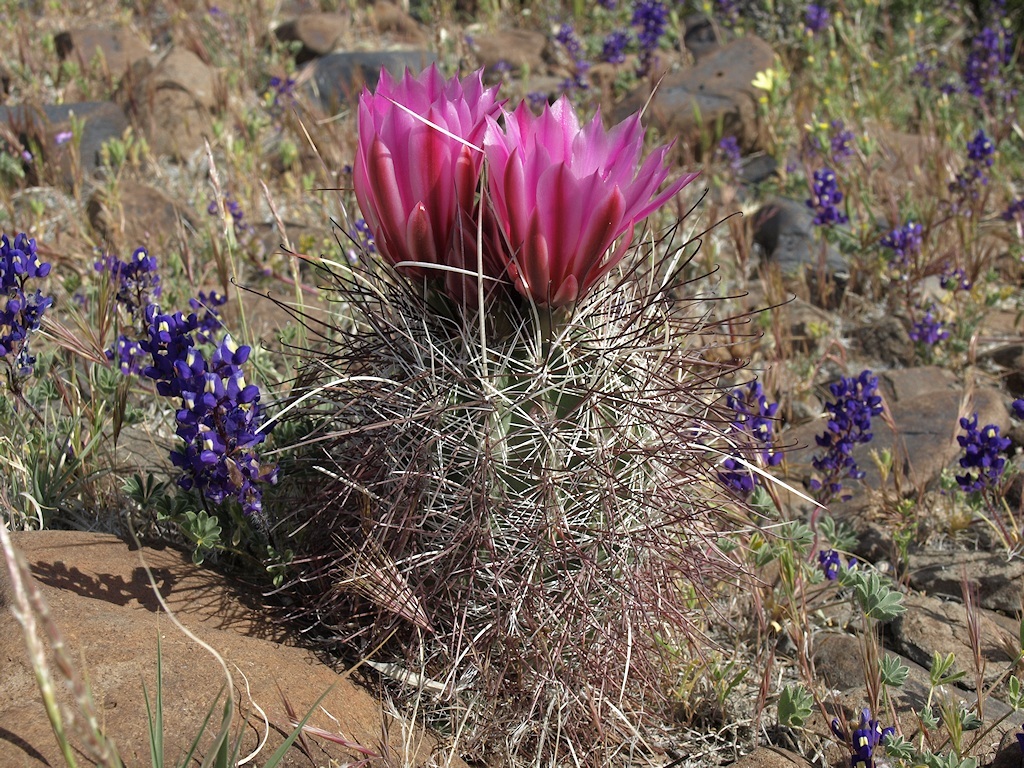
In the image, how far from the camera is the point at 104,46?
6.01m

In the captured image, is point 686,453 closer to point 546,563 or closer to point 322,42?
point 546,563

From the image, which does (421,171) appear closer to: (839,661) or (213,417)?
(213,417)

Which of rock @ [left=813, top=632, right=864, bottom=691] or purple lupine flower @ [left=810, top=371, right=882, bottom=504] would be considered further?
purple lupine flower @ [left=810, top=371, right=882, bottom=504]

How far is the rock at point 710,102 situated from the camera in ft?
16.9

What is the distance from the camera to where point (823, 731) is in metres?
2.19

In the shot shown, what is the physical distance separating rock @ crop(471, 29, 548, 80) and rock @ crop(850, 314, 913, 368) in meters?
3.39

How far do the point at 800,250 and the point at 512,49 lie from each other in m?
3.25

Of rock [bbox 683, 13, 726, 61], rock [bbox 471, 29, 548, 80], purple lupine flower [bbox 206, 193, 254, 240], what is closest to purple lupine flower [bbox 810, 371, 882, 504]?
purple lupine flower [bbox 206, 193, 254, 240]

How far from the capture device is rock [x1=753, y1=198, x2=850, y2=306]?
13.3ft

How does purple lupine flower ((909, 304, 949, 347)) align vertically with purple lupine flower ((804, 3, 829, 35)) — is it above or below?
below

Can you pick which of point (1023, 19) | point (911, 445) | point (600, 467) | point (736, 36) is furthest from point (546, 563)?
point (1023, 19)

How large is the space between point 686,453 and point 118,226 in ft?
9.68

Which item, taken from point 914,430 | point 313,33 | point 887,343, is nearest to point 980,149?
point 887,343

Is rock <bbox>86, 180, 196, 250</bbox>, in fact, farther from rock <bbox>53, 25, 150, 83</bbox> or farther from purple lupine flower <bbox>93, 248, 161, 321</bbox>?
rock <bbox>53, 25, 150, 83</bbox>
